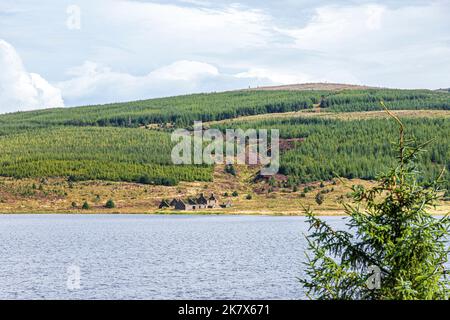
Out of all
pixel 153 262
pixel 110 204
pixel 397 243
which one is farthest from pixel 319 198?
pixel 397 243

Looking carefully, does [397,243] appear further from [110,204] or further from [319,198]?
[110,204]

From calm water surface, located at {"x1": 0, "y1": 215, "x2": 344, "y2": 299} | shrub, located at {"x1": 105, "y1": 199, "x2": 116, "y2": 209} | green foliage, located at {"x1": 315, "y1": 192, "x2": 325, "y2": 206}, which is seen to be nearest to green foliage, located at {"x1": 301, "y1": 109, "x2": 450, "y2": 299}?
calm water surface, located at {"x1": 0, "y1": 215, "x2": 344, "y2": 299}

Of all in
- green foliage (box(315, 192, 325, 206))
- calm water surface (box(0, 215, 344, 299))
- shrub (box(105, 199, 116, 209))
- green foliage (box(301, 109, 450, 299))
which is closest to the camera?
green foliage (box(301, 109, 450, 299))

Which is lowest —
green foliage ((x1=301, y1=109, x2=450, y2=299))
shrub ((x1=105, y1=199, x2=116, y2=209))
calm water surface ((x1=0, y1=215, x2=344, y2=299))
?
shrub ((x1=105, y1=199, x2=116, y2=209))

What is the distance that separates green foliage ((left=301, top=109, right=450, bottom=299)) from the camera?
18.4 metres

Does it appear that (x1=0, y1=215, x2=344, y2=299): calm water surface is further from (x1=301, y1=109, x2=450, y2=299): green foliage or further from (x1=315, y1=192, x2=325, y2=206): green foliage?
(x1=315, y1=192, x2=325, y2=206): green foliage

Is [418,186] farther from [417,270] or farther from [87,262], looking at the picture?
[87,262]

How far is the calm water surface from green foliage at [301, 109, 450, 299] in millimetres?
32635

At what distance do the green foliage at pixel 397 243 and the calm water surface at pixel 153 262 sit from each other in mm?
32635

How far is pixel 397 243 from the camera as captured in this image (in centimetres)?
1845
